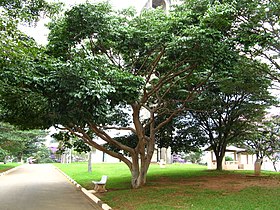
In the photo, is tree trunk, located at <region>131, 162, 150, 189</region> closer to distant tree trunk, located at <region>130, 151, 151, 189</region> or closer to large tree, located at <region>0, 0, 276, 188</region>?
distant tree trunk, located at <region>130, 151, 151, 189</region>

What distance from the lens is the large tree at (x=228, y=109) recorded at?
16016 mm

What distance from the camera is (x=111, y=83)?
1026 centimetres

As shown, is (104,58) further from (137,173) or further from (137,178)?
(137,178)

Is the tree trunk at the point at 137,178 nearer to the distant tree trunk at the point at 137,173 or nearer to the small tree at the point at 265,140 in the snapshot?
the distant tree trunk at the point at 137,173

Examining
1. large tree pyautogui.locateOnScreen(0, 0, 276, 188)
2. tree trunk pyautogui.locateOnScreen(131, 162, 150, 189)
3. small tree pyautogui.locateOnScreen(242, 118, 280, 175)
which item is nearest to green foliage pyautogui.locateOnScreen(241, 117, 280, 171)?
small tree pyautogui.locateOnScreen(242, 118, 280, 175)

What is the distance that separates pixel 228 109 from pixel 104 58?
12.3 meters

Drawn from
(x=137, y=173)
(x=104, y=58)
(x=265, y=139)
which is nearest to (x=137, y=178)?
(x=137, y=173)

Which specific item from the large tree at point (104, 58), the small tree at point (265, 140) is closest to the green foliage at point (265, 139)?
the small tree at point (265, 140)

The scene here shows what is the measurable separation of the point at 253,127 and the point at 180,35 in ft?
44.3

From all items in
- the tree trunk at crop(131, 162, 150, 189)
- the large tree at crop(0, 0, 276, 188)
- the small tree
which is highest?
the large tree at crop(0, 0, 276, 188)

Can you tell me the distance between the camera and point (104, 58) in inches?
449

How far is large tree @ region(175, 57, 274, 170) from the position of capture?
1602cm

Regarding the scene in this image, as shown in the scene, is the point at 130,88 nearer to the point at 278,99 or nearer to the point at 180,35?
the point at 180,35

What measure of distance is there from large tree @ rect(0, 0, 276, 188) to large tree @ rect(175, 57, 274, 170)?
2904 mm
